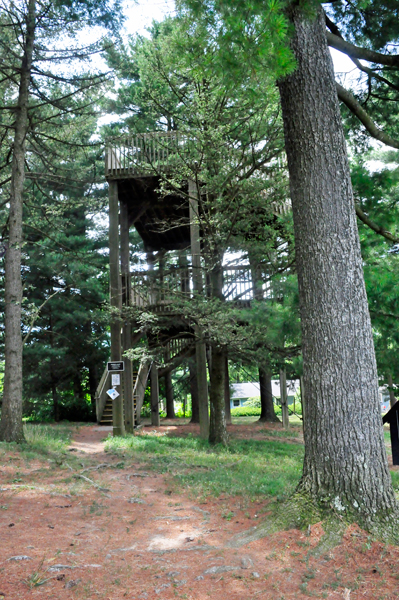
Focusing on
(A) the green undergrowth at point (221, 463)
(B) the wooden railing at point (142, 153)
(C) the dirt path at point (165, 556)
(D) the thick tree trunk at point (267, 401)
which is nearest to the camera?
(C) the dirt path at point (165, 556)

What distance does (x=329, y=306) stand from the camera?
4.92 meters

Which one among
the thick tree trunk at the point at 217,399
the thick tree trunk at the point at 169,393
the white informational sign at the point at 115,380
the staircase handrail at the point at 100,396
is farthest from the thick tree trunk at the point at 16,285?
the thick tree trunk at the point at 169,393

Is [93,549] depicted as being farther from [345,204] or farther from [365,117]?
[365,117]

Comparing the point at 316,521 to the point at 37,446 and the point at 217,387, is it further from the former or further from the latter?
the point at 217,387

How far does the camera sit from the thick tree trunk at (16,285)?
10.8m

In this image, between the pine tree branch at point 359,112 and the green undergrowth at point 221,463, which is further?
the green undergrowth at point 221,463

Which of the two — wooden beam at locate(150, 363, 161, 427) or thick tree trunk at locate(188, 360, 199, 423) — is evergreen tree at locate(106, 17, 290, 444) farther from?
thick tree trunk at locate(188, 360, 199, 423)

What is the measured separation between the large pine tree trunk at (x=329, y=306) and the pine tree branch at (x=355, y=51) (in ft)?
2.65

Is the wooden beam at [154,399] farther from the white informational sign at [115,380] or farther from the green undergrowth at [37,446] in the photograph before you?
the green undergrowth at [37,446]

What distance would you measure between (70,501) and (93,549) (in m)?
1.92

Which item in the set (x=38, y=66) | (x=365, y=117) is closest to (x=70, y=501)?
(x=365, y=117)

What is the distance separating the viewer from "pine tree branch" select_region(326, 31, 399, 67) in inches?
240

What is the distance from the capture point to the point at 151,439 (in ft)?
44.7

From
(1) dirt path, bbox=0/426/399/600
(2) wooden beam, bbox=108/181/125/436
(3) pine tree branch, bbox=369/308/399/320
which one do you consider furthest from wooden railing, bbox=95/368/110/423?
(3) pine tree branch, bbox=369/308/399/320
